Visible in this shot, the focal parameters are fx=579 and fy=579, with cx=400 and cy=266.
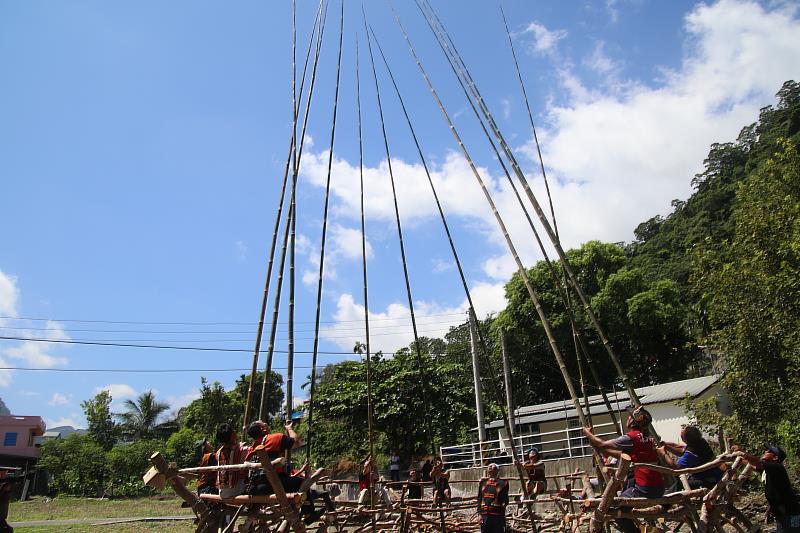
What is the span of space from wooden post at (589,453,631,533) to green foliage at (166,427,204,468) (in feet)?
91.4

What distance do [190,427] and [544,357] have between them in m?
21.5

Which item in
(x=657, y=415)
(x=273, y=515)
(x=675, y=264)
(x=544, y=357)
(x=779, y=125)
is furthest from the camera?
(x=779, y=125)

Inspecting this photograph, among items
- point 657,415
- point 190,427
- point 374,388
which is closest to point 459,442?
point 374,388

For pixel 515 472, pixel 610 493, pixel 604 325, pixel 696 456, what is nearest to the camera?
pixel 610 493

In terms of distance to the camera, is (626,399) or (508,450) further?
(626,399)

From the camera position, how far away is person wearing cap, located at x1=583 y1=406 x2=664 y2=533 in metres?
4.97

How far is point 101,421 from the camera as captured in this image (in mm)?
36000

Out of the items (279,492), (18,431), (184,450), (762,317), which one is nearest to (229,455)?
(279,492)

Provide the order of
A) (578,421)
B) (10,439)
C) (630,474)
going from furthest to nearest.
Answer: (10,439) < (578,421) < (630,474)

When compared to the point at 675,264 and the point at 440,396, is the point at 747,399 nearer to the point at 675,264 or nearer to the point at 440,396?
the point at 440,396

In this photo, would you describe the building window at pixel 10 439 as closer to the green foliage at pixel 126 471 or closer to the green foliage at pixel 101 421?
the green foliage at pixel 101 421

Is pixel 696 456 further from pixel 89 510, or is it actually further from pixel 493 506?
pixel 89 510

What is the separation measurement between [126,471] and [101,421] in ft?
34.5

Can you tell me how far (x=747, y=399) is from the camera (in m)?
12.1
